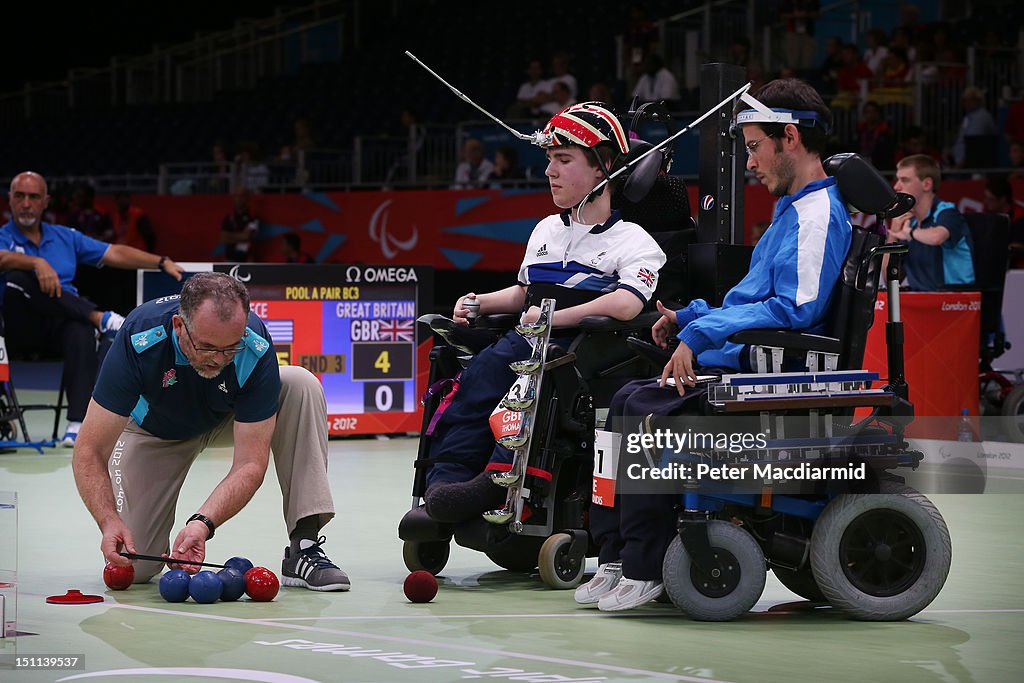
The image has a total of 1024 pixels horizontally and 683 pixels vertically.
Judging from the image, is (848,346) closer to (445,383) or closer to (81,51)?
(445,383)

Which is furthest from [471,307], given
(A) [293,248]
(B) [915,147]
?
(A) [293,248]

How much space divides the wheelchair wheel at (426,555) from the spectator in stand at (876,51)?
1074 cm

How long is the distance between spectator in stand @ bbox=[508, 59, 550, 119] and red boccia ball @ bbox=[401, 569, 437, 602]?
1253 cm

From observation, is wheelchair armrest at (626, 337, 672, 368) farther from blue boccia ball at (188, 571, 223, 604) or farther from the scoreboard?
the scoreboard

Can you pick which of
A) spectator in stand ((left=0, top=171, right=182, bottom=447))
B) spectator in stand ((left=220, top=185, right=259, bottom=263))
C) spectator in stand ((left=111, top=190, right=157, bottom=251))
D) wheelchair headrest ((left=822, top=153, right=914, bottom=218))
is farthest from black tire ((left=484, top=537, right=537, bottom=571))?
spectator in stand ((left=111, top=190, right=157, bottom=251))

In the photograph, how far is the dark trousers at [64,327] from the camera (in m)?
9.98

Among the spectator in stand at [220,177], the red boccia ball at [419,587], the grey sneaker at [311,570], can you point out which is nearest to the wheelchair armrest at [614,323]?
the red boccia ball at [419,587]

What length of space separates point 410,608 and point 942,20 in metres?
13.1

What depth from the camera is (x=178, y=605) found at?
5.26 metres

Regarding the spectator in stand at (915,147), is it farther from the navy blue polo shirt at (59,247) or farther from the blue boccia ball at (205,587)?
the blue boccia ball at (205,587)

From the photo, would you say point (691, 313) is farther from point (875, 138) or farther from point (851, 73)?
point (851, 73)

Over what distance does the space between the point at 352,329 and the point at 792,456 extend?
19.7ft

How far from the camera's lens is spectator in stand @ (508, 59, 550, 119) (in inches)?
702

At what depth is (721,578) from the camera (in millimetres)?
5047
